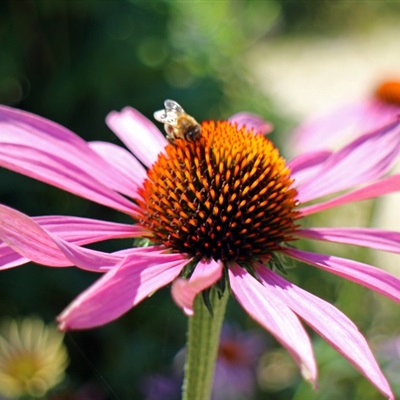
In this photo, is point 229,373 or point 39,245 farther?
point 229,373

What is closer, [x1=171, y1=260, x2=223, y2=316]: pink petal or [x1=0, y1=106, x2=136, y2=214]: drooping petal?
[x1=171, y1=260, x2=223, y2=316]: pink petal

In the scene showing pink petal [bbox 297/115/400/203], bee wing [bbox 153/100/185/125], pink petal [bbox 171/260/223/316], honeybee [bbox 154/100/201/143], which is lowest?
pink petal [bbox 171/260/223/316]

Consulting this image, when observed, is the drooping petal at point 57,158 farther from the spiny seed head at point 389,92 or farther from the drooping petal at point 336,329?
the spiny seed head at point 389,92

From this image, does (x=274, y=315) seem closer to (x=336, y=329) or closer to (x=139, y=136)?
(x=336, y=329)

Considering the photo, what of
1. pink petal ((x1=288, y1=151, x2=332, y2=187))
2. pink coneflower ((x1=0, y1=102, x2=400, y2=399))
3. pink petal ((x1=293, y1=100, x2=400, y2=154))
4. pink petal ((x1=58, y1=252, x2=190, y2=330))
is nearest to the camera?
pink petal ((x1=58, y1=252, x2=190, y2=330))

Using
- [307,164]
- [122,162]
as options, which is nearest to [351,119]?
[307,164]

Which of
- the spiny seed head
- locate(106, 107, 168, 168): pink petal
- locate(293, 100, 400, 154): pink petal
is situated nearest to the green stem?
locate(106, 107, 168, 168): pink petal

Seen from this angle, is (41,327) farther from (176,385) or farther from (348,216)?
(348,216)

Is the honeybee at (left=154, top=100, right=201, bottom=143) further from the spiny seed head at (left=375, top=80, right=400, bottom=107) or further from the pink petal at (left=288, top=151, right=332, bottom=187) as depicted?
the spiny seed head at (left=375, top=80, right=400, bottom=107)

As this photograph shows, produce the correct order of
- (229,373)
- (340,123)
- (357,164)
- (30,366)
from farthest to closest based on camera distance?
(340,123), (229,373), (30,366), (357,164)
